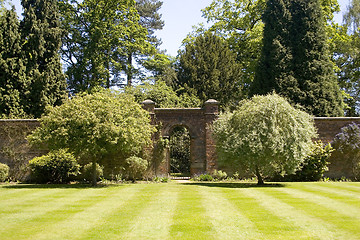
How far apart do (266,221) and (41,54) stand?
20.3 m

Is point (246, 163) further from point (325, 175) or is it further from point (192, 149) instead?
point (325, 175)

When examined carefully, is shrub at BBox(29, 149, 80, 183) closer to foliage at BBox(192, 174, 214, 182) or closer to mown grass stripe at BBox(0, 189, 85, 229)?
mown grass stripe at BBox(0, 189, 85, 229)

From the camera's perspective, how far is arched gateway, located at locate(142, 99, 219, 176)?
20.2 m

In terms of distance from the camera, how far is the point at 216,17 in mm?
34656

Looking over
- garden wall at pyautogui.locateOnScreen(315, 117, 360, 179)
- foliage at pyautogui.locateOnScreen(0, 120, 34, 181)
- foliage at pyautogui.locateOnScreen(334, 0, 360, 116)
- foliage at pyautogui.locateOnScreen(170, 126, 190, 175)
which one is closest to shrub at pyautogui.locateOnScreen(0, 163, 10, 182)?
foliage at pyautogui.locateOnScreen(0, 120, 34, 181)

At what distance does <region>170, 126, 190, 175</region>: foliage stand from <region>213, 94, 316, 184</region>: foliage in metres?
9.92

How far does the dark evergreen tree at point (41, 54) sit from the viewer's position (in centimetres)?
2419

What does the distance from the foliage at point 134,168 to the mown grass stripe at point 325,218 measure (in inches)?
352

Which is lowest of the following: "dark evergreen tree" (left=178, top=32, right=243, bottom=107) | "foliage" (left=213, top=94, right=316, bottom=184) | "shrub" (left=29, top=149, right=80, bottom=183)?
"shrub" (left=29, top=149, right=80, bottom=183)

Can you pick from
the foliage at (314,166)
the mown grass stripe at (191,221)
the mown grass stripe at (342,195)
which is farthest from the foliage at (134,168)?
the mown grass stripe at (342,195)

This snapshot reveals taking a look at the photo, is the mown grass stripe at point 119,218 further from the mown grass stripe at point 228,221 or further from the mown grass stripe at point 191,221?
the mown grass stripe at point 228,221

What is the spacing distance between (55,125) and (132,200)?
248 inches

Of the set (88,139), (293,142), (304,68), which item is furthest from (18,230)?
(304,68)

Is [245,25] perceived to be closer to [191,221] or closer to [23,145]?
[23,145]
